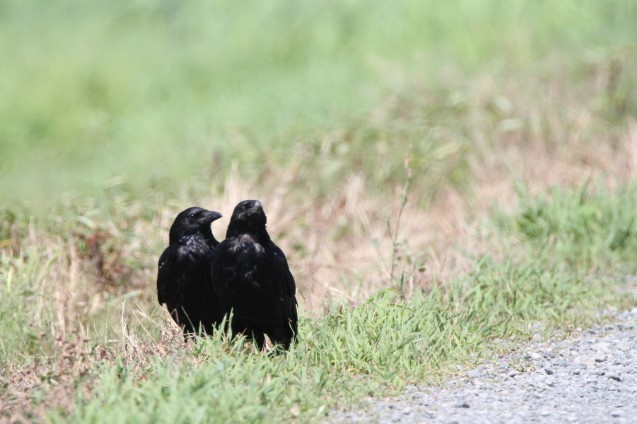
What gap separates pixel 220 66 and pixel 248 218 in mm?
7936

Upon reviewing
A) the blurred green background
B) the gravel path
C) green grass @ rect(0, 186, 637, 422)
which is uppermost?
the blurred green background

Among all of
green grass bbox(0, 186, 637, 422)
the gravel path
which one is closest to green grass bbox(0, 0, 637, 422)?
green grass bbox(0, 186, 637, 422)

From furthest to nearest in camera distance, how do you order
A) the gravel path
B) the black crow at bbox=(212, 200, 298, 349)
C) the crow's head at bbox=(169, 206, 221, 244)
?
the crow's head at bbox=(169, 206, 221, 244) → the black crow at bbox=(212, 200, 298, 349) → the gravel path

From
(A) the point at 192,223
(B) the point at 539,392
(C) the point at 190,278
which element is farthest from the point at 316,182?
(B) the point at 539,392

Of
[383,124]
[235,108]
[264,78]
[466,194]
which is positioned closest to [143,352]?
[466,194]

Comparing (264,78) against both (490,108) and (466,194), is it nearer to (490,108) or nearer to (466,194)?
(490,108)

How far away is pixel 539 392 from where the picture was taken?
478 cm

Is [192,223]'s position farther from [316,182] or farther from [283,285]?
[316,182]

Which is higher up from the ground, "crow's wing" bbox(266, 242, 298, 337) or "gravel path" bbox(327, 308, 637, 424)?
"crow's wing" bbox(266, 242, 298, 337)

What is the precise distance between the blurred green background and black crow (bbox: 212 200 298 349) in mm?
4025

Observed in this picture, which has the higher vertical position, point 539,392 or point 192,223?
point 192,223

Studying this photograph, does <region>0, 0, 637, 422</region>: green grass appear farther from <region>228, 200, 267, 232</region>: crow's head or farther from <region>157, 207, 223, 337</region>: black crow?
<region>228, 200, 267, 232</region>: crow's head

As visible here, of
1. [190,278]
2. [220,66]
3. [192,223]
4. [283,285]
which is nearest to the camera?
[283,285]

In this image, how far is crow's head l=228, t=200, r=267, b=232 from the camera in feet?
17.0
